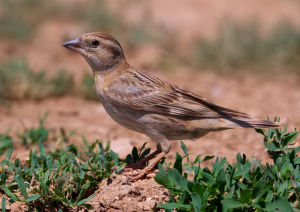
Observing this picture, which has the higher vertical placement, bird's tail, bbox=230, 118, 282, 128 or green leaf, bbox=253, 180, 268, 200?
bird's tail, bbox=230, 118, 282, 128

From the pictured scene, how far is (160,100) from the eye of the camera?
16.5 ft

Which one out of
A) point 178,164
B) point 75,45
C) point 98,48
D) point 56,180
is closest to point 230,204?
point 178,164

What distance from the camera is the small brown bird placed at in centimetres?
483

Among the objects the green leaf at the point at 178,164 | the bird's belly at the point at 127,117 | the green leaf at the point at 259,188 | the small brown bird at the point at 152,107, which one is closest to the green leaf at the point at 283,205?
the green leaf at the point at 259,188

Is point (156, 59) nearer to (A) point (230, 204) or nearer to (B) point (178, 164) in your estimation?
(B) point (178, 164)

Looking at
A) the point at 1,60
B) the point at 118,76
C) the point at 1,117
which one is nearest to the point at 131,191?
the point at 118,76

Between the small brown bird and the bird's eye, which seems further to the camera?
the bird's eye

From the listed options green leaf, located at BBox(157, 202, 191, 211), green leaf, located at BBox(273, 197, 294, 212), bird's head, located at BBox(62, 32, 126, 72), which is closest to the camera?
green leaf, located at BBox(273, 197, 294, 212)

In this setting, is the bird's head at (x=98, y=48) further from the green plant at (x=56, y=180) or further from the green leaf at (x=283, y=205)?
the green leaf at (x=283, y=205)

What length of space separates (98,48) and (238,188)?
2371 mm

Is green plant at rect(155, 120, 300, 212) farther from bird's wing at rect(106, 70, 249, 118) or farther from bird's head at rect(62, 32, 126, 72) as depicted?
bird's head at rect(62, 32, 126, 72)

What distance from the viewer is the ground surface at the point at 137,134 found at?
14.3ft

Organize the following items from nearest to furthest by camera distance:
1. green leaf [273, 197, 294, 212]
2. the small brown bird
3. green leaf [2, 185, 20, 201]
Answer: green leaf [273, 197, 294, 212] < green leaf [2, 185, 20, 201] < the small brown bird

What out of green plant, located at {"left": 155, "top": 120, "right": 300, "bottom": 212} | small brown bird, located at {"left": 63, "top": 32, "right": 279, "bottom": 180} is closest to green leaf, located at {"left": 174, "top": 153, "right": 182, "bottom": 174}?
green plant, located at {"left": 155, "top": 120, "right": 300, "bottom": 212}
